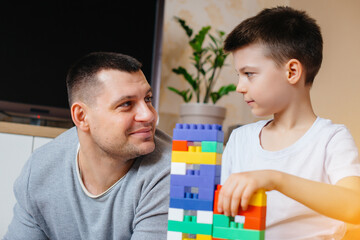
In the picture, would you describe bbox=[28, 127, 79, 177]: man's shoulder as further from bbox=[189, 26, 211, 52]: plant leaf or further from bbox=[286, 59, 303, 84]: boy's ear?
bbox=[189, 26, 211, 52]: plant leaf

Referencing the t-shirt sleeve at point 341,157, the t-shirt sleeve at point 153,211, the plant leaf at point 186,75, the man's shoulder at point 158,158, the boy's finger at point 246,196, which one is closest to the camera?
the boy's finger at point 246,196

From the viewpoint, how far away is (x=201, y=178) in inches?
27.7

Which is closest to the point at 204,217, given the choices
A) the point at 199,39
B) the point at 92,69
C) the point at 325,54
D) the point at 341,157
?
the point at 341,157

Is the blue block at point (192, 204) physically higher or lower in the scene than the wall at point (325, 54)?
lower

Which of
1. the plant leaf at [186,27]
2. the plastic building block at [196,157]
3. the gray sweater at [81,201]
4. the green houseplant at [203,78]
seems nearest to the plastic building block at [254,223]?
the plastic building block at [196,157]

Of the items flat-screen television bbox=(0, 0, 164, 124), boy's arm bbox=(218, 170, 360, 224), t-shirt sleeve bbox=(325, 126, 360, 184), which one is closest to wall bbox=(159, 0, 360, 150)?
flat-screen television bbox=(0, 0, 164, 124)

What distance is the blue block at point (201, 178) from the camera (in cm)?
70

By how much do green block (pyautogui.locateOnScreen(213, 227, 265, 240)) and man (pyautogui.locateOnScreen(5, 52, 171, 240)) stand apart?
0.57 m

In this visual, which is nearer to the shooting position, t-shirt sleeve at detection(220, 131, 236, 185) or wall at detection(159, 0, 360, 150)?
t-shirt sleeve at detection(220, 131, 236, 185)

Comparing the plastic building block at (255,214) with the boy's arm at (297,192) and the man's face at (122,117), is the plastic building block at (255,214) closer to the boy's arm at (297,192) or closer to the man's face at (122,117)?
the boy's arm at (297,192)

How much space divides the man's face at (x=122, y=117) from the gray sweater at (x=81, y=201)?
0.30 feet

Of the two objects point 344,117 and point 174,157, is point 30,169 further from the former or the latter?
point 344,117

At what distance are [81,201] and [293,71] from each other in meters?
0.81

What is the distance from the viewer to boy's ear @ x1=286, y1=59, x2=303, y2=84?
1.13 metres
